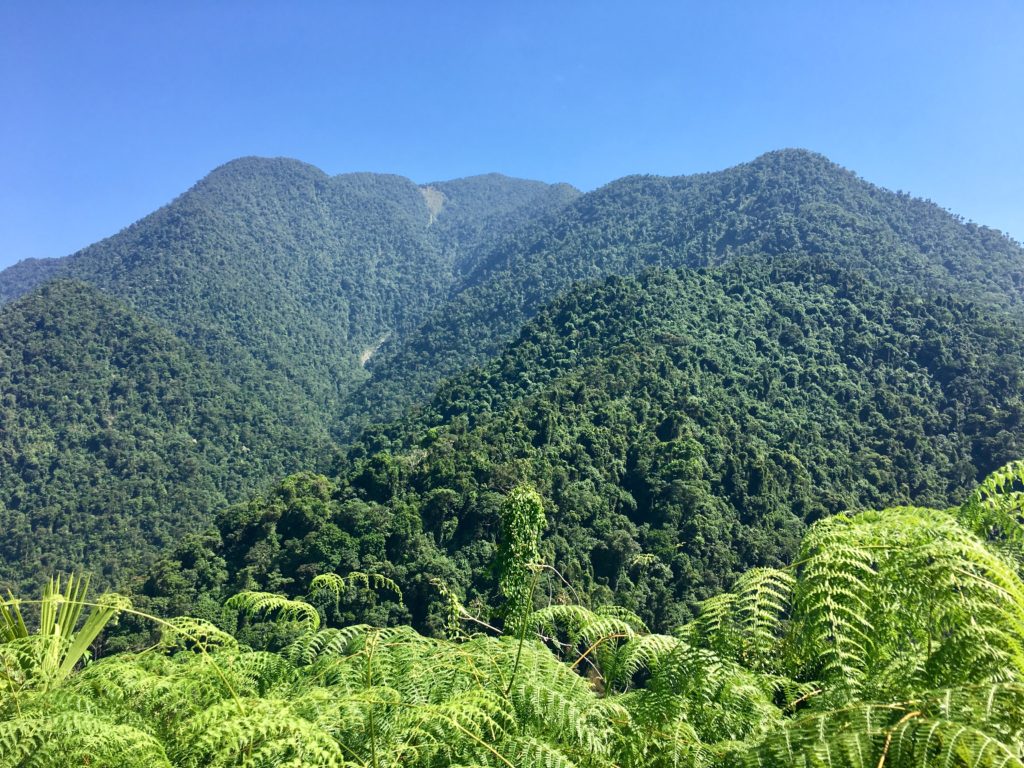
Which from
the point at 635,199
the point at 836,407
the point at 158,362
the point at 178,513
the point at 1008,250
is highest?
the point at 635,199

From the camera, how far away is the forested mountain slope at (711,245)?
95.4m

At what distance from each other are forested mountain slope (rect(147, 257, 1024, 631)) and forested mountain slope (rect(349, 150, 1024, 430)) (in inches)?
893

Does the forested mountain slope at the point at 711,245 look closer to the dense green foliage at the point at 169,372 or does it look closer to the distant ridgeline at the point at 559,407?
the distant ridgeline at the point at 559,407

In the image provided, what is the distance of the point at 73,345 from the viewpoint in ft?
271

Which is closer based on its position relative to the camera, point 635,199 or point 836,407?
point 836,407

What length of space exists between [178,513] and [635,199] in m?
122

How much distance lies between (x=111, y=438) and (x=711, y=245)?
99.8m

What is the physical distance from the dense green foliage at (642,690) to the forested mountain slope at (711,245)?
88.1m

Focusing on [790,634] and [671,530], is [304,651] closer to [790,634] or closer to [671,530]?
[790,634]

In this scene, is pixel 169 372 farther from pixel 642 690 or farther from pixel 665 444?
pixel 642 690

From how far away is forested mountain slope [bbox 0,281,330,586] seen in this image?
55312mm

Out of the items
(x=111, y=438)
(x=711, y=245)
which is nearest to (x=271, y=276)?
(x=111, y=438)

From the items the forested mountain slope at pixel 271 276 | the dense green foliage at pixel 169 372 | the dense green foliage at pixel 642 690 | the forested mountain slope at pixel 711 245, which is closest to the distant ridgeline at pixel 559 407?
the dense green foliage at pixel 169 372

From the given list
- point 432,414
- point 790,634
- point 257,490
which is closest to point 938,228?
point 432,414
